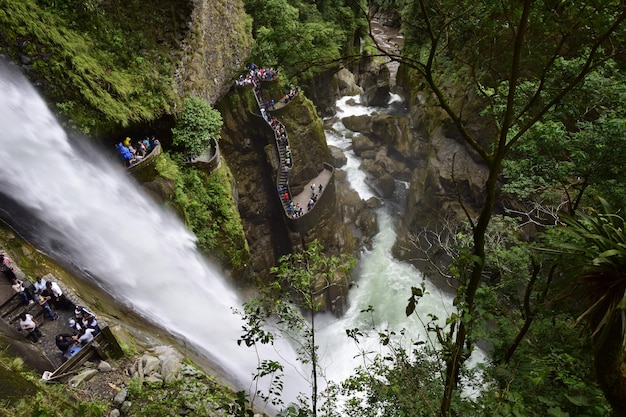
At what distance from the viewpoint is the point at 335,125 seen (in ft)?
102

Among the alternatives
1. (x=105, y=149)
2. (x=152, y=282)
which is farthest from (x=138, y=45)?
(x=152, y=282)

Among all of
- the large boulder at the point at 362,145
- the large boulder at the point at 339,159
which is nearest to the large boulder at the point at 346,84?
the large boulder at the point at 362,145

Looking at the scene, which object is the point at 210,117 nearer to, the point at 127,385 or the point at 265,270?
the point at 265,270

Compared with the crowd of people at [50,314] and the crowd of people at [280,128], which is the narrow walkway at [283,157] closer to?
the crowd of people at [280,128]

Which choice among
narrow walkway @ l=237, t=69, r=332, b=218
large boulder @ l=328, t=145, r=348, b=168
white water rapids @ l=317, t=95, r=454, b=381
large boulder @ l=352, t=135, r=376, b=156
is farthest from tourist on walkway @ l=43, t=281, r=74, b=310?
large boulder @ l=352, t=135, r=376, b=156

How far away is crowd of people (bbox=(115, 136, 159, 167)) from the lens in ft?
39.7

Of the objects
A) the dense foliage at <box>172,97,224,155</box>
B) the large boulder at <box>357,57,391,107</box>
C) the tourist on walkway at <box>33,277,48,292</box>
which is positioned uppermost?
the dense foliage at <box>172,97,224,155</box>

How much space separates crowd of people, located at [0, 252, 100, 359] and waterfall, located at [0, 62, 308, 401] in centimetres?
123

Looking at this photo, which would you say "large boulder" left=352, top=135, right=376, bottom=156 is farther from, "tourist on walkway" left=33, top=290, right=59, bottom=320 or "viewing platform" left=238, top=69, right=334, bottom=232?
"tourist on walkway" left=33, top=290, right=59, bottom=320

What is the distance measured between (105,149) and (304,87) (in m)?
18.8

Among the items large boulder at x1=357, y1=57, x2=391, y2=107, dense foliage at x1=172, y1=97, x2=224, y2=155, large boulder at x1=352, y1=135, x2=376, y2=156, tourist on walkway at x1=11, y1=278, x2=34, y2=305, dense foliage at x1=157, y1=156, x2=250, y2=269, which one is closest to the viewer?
tourist on walkway at x1=11, y1=278, x2=34, y2=305

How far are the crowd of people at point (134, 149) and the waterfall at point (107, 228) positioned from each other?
1.63ft

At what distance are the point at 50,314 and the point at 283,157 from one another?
14835mm

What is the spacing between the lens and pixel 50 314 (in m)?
8.18
